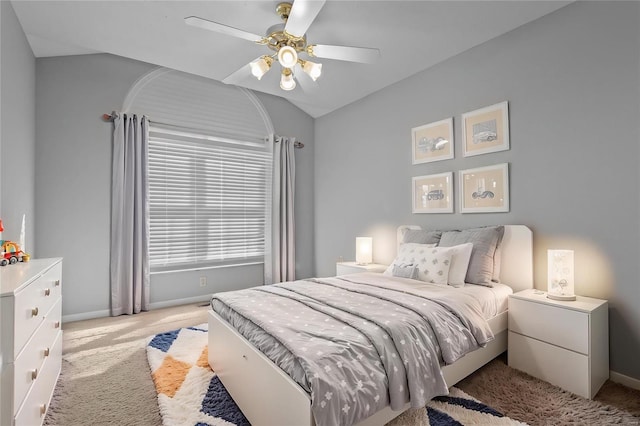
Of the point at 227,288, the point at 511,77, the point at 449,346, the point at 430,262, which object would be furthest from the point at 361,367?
the point at 227,288

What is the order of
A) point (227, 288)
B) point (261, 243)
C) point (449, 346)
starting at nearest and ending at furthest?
1. point (449, 346)
2. point (227, 288)
3. point (261, 243)

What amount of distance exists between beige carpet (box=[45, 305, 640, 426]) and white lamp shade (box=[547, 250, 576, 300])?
1.98 ft

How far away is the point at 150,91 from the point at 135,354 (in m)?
2.90

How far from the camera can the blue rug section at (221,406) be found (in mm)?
1718

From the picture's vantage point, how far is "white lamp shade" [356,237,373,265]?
3.83 metres

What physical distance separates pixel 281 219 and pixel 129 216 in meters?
1.91

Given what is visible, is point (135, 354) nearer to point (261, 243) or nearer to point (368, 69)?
point (261, 243)

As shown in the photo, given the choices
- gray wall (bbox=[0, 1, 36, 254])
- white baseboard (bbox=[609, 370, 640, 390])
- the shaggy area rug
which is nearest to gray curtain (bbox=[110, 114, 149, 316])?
gray wall (bbox=[0, 1, 36, 254])

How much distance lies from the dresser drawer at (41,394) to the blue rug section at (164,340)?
2.17 ft

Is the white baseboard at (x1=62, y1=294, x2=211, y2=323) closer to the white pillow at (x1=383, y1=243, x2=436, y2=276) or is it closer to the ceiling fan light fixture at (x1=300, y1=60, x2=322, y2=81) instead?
the white pillow at (x1=383, y1=243, x2=436, y2=276)

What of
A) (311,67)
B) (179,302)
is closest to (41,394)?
(179,302)

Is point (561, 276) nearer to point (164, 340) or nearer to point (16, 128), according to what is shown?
point (164, 340)

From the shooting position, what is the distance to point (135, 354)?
2549 mm

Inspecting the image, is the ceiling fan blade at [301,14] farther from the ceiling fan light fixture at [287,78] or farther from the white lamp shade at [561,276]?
the white lamp shade at [561,276]
